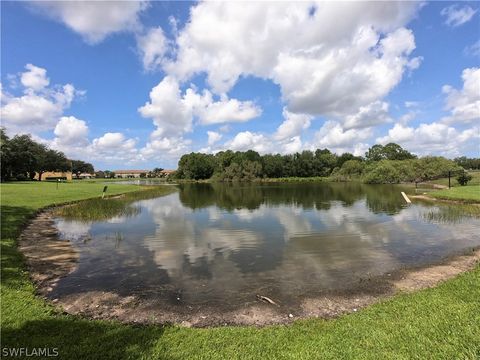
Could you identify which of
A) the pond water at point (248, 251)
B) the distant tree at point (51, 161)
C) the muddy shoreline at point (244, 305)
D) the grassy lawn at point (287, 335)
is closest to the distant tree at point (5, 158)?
the distant tree at point (51, 161)

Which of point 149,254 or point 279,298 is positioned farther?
point 149,254

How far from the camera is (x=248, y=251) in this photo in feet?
54.2

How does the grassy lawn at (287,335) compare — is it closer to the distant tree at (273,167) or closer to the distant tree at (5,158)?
the distant tree at (5,158)

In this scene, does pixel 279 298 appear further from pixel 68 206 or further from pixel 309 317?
pixel 68 206

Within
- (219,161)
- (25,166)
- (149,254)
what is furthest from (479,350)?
(219,161)

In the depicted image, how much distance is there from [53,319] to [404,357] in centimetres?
791

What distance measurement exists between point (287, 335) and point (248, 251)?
9.41m

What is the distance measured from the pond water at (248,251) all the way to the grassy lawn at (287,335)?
257 centimetres

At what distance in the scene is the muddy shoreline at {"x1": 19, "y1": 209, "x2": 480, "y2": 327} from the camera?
8742 millimetres

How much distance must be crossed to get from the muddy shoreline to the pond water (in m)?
0.49

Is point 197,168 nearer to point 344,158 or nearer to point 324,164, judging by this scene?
point 324,164

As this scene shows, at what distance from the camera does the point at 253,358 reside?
603 cm

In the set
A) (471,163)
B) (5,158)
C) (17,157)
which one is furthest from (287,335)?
(471,163)

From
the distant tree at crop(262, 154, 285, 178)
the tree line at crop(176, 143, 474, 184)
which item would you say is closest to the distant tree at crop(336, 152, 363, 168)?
the tree line at crop(176, 143, 474, 184)
